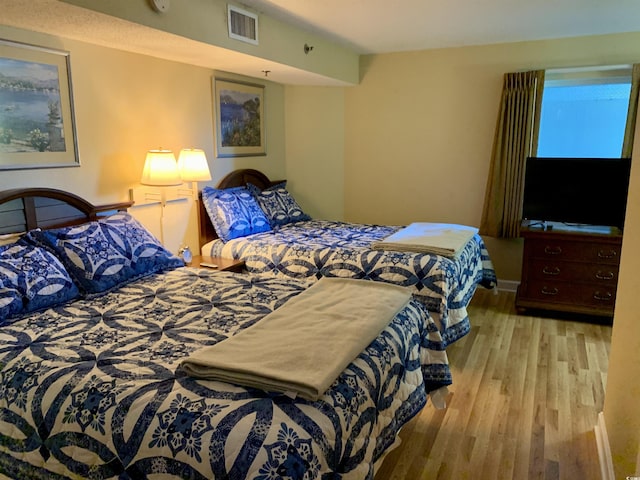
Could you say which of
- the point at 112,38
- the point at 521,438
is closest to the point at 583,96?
the point at 521,438

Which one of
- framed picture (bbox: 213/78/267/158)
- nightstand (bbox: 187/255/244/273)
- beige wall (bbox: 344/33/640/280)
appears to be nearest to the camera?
nightstand (bbox: 187/255/244/273)

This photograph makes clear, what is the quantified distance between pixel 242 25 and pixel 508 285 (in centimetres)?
331

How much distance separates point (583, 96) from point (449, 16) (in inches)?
64.3

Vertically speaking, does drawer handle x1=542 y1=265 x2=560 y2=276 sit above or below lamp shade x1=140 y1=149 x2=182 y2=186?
below

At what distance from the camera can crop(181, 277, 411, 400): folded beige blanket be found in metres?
1.51

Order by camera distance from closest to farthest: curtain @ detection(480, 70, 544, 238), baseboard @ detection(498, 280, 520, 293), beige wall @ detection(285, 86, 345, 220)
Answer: curtain @ detection(480, 70, 544, 238)
baseboard @ detection(498, 280, 520, 293)
beige wall @ detection(285, 86, 345, 220)

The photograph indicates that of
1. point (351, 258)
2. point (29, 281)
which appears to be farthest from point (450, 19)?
point (29, 281)

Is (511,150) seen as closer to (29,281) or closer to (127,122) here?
(127,122)

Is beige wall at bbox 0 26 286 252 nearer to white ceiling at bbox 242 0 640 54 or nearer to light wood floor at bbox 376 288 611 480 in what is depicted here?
white ceiling at bbox 242 0 640 54

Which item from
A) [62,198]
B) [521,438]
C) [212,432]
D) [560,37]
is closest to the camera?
[212,432]

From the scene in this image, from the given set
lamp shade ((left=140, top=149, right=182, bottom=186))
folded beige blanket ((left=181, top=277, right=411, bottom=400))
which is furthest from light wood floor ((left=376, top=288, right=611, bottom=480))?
lamp shade ((left=140, top=149, right=182, bottom=186))

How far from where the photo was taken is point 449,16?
3.45 metres

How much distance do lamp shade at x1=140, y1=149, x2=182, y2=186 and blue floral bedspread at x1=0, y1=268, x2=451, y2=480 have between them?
1147 mm

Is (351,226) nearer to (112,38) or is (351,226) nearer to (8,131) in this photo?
(112,38)
